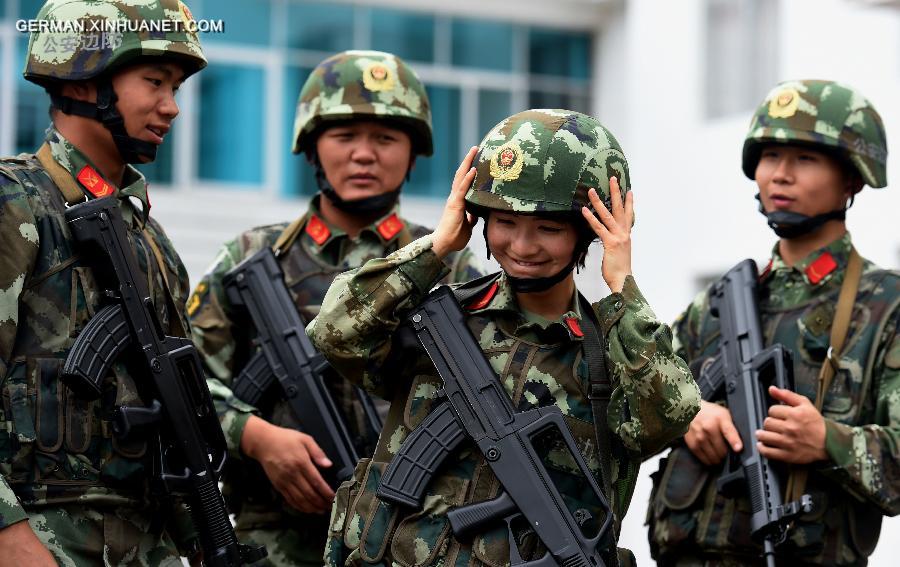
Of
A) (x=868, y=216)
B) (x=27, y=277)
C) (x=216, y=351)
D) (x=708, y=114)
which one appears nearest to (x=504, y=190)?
(x=27, y=277)

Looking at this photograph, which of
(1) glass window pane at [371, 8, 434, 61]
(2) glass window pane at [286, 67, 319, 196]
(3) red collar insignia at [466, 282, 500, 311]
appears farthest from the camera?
(1) glass window pane at [371, 8, 434, 61]

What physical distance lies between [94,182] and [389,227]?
134 centimetres

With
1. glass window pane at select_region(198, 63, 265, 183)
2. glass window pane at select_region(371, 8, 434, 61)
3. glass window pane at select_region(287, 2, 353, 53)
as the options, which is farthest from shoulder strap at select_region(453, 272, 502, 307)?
glass window pane at select_region(371, 8, 434, 61)

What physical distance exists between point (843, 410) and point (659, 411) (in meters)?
1.48

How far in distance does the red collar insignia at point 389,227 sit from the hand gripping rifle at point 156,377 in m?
1.14

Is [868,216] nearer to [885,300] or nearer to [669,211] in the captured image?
[669,211]

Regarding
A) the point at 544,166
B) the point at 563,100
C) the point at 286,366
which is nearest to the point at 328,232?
the point at 286,366

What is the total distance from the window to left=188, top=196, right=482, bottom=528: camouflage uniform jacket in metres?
11.4

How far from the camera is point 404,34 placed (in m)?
19.4

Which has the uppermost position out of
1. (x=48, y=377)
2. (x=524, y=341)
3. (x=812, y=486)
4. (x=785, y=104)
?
(x=785, y=104)

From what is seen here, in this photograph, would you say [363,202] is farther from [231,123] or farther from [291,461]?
[231,123]

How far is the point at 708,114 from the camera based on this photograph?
59.0ft

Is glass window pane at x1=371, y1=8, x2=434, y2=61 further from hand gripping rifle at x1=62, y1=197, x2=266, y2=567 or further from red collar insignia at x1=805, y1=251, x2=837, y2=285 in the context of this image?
hand gripping rifle at x1=62, y1=197, x2=266, y2=567

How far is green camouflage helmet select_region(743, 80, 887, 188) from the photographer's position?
550 cm
